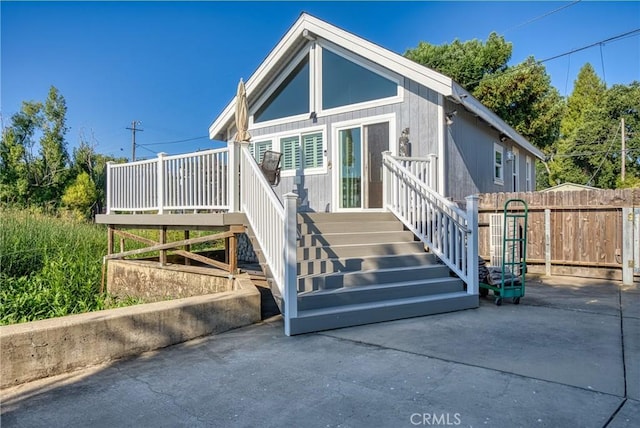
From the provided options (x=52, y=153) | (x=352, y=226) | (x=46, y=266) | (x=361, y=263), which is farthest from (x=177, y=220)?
(x=52, y=153)

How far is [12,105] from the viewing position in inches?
782

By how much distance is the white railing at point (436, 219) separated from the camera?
5211 mm

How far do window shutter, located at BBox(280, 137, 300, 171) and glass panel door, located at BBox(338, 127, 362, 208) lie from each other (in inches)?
45.1

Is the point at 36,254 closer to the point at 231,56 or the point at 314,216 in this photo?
the point at 314,216

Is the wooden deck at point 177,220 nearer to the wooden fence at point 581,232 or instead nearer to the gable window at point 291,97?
the gable window at point 291,97

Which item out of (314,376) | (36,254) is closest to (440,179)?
(314,376)

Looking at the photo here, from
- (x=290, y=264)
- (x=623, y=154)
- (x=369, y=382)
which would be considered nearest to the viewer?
(x=369, y=382)

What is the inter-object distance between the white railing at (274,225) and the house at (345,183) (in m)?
0.02

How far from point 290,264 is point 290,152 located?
539 cm

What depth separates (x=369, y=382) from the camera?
283 cm

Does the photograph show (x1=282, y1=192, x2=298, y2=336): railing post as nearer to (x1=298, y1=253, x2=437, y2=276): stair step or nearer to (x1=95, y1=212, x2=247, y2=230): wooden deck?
(x1=298, y1=253, x2=437, y2=276): stair step

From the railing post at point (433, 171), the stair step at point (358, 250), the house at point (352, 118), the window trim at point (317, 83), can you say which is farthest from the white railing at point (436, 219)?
the window trim at point (317, 83)

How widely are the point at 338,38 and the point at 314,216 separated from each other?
158 inches

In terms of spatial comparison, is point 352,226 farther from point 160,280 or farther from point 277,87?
point 277,87
